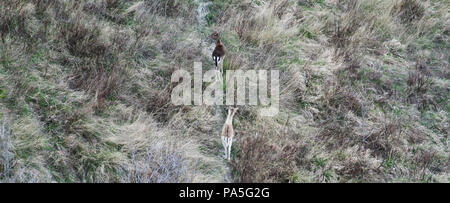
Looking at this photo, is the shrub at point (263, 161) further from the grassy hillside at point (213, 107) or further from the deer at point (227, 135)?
the deer at point (227, 135)

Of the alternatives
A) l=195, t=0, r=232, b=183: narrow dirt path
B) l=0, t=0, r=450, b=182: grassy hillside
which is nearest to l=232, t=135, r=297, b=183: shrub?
l=0, t=0, r=450, b=182: grassy hillside

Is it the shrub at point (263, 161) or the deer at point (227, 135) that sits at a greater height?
the deer at point (227, 135)

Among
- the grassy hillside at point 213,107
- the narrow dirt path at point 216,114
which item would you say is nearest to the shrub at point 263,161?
the grassy hillside at point 213,107

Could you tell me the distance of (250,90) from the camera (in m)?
5.62

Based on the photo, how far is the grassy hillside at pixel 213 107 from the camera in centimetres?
430

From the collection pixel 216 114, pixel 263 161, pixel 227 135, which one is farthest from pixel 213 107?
pixel 263 161

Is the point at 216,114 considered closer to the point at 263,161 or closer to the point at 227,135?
the point at 227,135

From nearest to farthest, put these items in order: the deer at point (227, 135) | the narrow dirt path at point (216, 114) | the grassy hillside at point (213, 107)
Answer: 1. the grassy hillside at point (213, 107)
2. the deer at point (227, 135)
3. the narrow dirt path at point (216, 114)

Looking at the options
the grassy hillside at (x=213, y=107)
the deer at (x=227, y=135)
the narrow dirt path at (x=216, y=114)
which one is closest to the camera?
the grassy hillside at (x=213, y=107)

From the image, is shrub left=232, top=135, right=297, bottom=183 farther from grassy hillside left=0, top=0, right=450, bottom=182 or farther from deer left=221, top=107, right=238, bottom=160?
deer left=221, top=107, right=238, bottom=160

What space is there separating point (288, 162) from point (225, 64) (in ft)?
5.68
